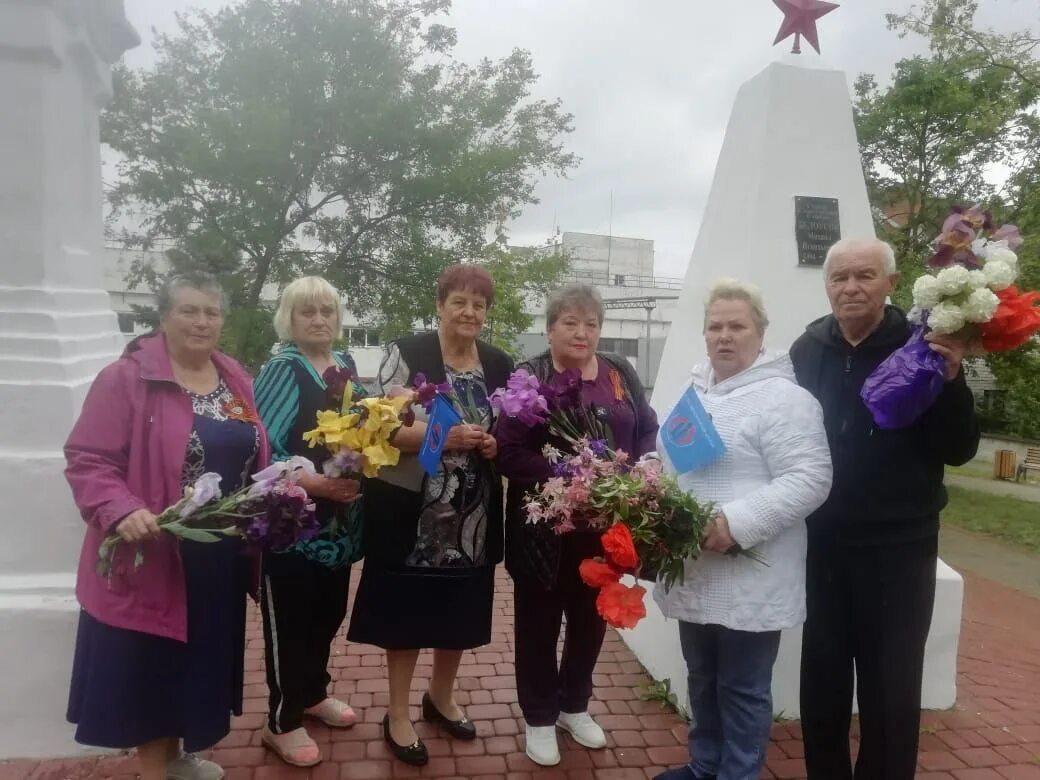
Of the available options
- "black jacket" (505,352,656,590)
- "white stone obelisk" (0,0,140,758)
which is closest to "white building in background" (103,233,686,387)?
"white stone obelisk" (0,0,140,758)

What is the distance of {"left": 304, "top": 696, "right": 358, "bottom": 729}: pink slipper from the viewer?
341 centimetres

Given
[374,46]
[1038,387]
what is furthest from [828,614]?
[374,46]

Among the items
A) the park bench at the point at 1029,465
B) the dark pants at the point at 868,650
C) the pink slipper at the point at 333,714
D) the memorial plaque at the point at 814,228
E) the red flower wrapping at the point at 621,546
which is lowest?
the park bench at the point at 1029,465

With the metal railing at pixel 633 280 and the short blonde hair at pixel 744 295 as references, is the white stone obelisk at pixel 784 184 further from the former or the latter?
the metal railing at pixel 633 280

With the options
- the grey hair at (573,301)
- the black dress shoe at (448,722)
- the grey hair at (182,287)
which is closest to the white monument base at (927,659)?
the black dress shoe at (448,722)

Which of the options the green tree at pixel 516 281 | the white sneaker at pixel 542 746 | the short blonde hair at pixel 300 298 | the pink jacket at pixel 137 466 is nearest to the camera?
the pink jacket at pixel 137 466

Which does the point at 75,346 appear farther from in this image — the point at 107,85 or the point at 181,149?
the point at 181,149

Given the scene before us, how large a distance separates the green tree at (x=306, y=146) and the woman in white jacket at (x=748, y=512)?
8.98 m

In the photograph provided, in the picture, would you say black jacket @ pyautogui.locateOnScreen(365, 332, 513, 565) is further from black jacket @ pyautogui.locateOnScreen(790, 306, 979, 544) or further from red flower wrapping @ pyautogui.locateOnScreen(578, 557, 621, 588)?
black jacket @ pyautogui.locateOnScreen(790, 306, 979, 544)

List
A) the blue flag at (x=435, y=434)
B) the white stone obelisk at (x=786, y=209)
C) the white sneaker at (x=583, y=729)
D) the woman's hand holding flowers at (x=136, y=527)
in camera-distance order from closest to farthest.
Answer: the woman's hand holding flowers at (x=136, y=527), the blue flag at (x=435, y=434), the white sneaker at (x=583, y=729), the white stone obelisk at (x=786, y=209)

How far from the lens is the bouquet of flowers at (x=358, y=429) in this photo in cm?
249

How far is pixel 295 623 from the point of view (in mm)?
3014

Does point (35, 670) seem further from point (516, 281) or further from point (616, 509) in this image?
point (516, 281)

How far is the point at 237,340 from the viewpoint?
34.6 feet
